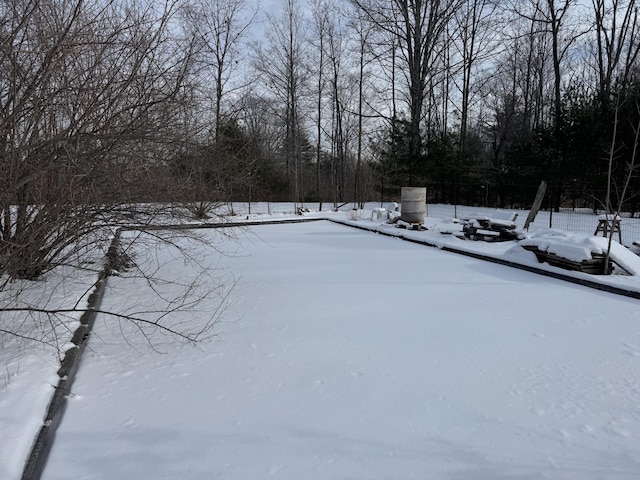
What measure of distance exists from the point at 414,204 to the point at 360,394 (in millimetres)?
10497

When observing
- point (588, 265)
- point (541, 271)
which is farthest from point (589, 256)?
point (541, 271)

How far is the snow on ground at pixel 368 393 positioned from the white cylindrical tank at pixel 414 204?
769 cm

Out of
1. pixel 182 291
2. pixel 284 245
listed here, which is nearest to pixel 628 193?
pixel 284 245

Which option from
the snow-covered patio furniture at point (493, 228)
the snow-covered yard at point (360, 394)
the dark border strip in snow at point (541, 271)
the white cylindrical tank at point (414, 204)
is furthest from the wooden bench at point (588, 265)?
the white cylindrical tank at point (414, 204)

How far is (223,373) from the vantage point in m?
3.18

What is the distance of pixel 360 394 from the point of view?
9.44 feet

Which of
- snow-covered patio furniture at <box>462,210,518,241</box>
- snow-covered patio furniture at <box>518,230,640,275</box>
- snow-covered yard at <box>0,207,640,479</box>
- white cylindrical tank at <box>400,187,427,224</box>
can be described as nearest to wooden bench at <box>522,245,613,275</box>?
snow-covered patio furniture at <box>518,230,640,275</box>

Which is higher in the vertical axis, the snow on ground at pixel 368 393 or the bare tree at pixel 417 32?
the bare tree at pixel 417 32

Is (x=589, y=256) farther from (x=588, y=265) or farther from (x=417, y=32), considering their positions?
(x=417, y=32)

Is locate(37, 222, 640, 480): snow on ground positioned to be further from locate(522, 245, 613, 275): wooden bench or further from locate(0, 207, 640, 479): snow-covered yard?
locate(522, 245, 613, 275): wooden bench

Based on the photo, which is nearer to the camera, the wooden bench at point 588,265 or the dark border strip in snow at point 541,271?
the dark border strip in snow at point 541,271

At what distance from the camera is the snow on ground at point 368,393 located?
86.1 inches

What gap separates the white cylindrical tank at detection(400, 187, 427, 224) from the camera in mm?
12875

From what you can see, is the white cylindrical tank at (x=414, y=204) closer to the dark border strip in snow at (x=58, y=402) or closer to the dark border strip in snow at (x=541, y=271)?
the dark border strip in snow at (x=541, y=271)
